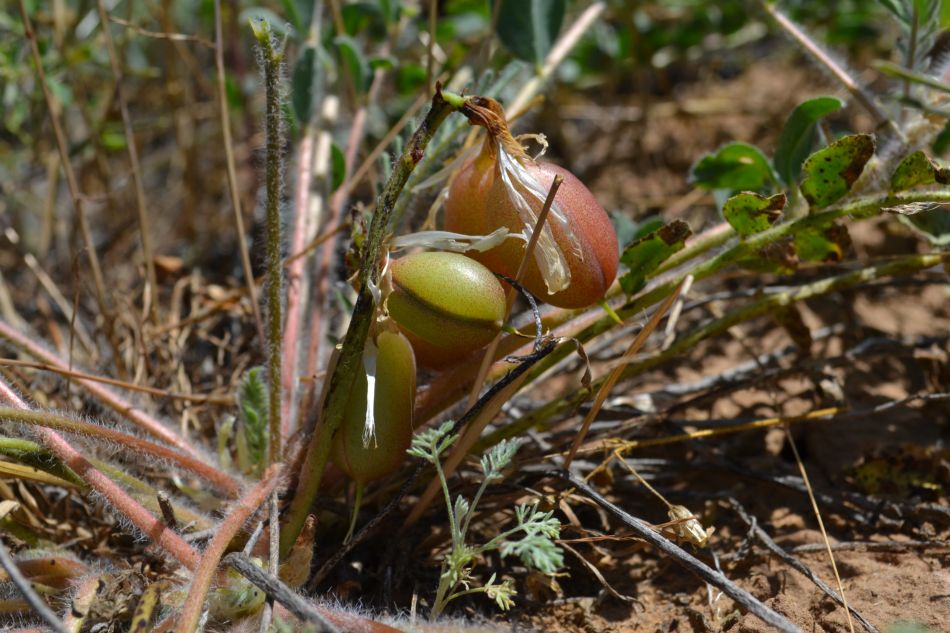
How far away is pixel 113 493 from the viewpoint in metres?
1.26

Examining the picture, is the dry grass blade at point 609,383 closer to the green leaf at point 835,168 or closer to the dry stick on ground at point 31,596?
the green leaf at point 835,168

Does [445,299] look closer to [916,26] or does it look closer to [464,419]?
[464,419]

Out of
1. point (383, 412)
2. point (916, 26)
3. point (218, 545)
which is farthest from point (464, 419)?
point (916, 26)

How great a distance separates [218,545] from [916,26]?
1466 millimetres

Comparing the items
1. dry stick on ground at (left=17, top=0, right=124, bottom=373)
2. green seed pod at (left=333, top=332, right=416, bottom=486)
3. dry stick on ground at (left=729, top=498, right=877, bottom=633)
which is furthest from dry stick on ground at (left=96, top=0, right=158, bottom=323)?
dry stick on ground at (left=729, top=498, right=877, bottom=633)

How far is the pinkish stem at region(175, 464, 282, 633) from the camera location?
3.35 feet

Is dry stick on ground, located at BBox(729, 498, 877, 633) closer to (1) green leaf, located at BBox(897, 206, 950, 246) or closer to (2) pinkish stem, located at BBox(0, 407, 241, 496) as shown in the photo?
(1) green leaf, located at BBox(897, 206, 950, 246)

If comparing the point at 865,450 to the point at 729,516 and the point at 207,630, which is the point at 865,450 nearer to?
the point at 729,516

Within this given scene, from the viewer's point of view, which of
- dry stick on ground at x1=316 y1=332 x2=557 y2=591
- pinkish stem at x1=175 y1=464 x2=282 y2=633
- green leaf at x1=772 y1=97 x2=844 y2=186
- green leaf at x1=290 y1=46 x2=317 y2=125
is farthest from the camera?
green leaf at x1=290 y1=46 x2=317 y2=125

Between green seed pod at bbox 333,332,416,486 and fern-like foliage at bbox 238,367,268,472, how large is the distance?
0.74 ft

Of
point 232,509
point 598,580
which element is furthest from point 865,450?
point 232,509

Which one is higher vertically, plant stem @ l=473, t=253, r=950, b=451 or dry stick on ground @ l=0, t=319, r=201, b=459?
plant stem @ l=473, t=253, r=950, b=451

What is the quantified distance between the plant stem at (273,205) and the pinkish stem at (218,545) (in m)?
0.08

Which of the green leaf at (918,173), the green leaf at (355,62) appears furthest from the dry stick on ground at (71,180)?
the green leaf at (918,173)
